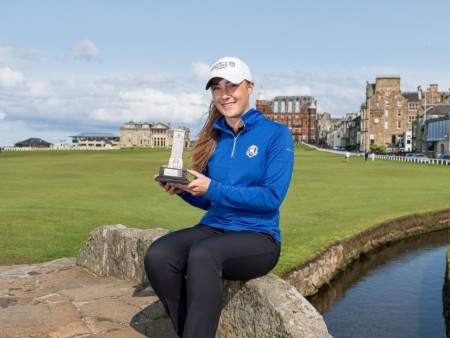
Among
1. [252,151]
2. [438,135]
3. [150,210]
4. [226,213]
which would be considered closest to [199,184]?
[226,213]

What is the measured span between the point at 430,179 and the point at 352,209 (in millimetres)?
20579

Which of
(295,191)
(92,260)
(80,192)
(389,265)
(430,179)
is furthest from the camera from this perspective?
(430,179)

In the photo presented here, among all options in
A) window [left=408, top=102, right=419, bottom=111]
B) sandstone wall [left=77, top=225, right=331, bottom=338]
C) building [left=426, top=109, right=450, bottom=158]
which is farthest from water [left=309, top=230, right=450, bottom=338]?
window [left=408, top=102, right=419, bottom=111]

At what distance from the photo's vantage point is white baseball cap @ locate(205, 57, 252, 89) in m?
4.62

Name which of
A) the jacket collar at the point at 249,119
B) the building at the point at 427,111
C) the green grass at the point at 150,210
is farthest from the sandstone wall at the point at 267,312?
the building at the point at 427,111

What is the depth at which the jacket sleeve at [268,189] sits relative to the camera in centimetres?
414

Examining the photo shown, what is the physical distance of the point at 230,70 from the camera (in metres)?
4.61

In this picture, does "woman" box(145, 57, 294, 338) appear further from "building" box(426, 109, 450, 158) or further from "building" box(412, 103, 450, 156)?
"building" box(412, 103, 450, 156)

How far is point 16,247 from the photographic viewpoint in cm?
1126

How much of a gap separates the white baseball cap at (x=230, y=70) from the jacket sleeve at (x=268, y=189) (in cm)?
73

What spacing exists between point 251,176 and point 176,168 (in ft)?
2.33

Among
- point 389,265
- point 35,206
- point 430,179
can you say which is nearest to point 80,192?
point 35,206

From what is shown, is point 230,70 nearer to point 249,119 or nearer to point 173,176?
point 249,119

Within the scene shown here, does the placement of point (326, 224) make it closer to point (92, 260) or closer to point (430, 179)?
point (92, 260)
